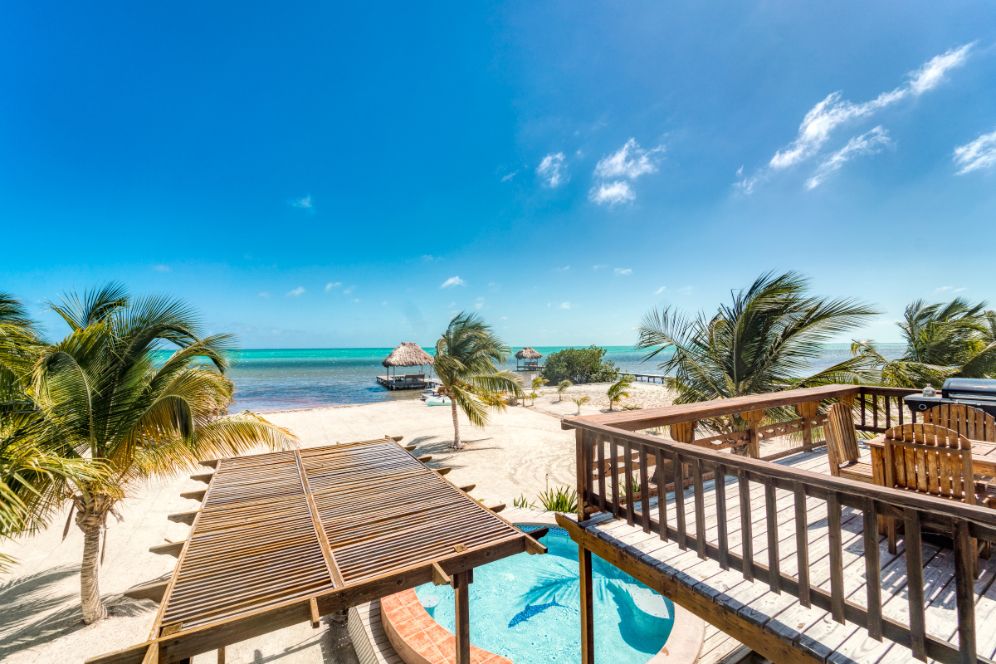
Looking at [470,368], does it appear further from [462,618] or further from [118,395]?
[462,618]

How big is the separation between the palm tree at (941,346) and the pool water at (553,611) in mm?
5313

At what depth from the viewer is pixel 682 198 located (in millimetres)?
15945

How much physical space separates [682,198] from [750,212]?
2656 millimetres

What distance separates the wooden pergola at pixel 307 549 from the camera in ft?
6.68

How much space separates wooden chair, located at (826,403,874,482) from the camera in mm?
3281

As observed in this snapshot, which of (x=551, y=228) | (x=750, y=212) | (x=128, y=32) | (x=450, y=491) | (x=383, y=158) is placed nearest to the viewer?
(x=450, y=491)

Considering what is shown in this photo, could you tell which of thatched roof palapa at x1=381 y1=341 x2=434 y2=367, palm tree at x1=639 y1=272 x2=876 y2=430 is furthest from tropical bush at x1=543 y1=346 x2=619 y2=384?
palm tree at x1=639 y1=272 x2=876 y2=430

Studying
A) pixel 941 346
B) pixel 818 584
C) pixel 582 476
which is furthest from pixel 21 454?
pixel 941 346

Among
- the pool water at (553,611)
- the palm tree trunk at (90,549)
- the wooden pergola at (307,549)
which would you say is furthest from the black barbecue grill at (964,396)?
the palm tree trunk at (90,549)

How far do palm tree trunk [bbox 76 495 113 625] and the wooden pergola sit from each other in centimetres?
178

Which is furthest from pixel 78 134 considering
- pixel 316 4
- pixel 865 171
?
pixel 865 171

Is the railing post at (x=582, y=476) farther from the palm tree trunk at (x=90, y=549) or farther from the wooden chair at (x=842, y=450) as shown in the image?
the palm tree trunk at (x=90, y=549)

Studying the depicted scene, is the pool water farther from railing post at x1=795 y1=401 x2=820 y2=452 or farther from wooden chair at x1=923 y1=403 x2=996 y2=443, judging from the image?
wooden chair at x1=923 y1=403 x2=996 y2=443

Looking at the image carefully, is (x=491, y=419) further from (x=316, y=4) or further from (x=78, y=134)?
(x=78, y=134)
